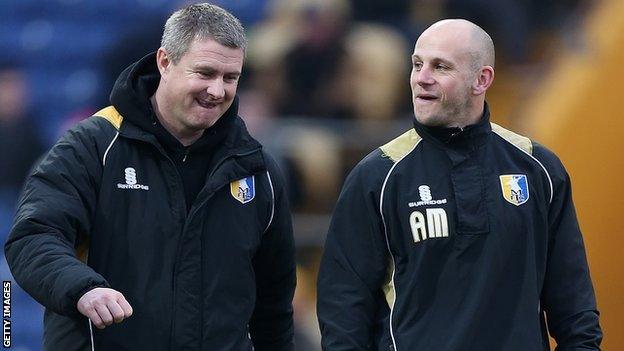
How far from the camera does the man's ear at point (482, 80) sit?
3299 millimetres

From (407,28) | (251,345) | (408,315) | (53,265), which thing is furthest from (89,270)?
(407,28)

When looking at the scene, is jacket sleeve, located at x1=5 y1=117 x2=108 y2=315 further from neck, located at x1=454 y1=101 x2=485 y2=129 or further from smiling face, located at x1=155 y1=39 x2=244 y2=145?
neck, located at x1=454 y1=101 x2=485 y2=129

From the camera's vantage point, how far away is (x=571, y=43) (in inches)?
235

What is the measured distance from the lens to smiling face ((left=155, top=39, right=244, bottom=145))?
3100 mm

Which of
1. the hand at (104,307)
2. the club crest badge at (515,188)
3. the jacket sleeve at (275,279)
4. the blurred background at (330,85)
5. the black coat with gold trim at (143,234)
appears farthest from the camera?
the blurred background at (330,85)

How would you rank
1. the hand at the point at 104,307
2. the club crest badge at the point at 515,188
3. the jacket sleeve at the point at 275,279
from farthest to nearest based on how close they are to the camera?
the jacket sleeve at the point at 275,279 < the club crest badge at the point at 515,188 < the hand at the point at 104,307

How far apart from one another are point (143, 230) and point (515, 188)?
0.99 metres

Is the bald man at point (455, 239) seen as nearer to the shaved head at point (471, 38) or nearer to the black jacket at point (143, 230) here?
the shaved head at point (471, 38)

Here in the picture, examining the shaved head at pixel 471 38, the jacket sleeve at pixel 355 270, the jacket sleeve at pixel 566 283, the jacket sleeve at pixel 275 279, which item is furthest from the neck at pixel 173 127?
the jacket sleeve at pixel 566 283

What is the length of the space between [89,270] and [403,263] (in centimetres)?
85

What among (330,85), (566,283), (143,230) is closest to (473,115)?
(566,283)

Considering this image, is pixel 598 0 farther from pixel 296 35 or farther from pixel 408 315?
pixel 408 315

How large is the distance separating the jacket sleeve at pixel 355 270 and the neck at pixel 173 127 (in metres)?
0.43

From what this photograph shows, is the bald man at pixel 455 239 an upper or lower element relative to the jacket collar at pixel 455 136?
lower
